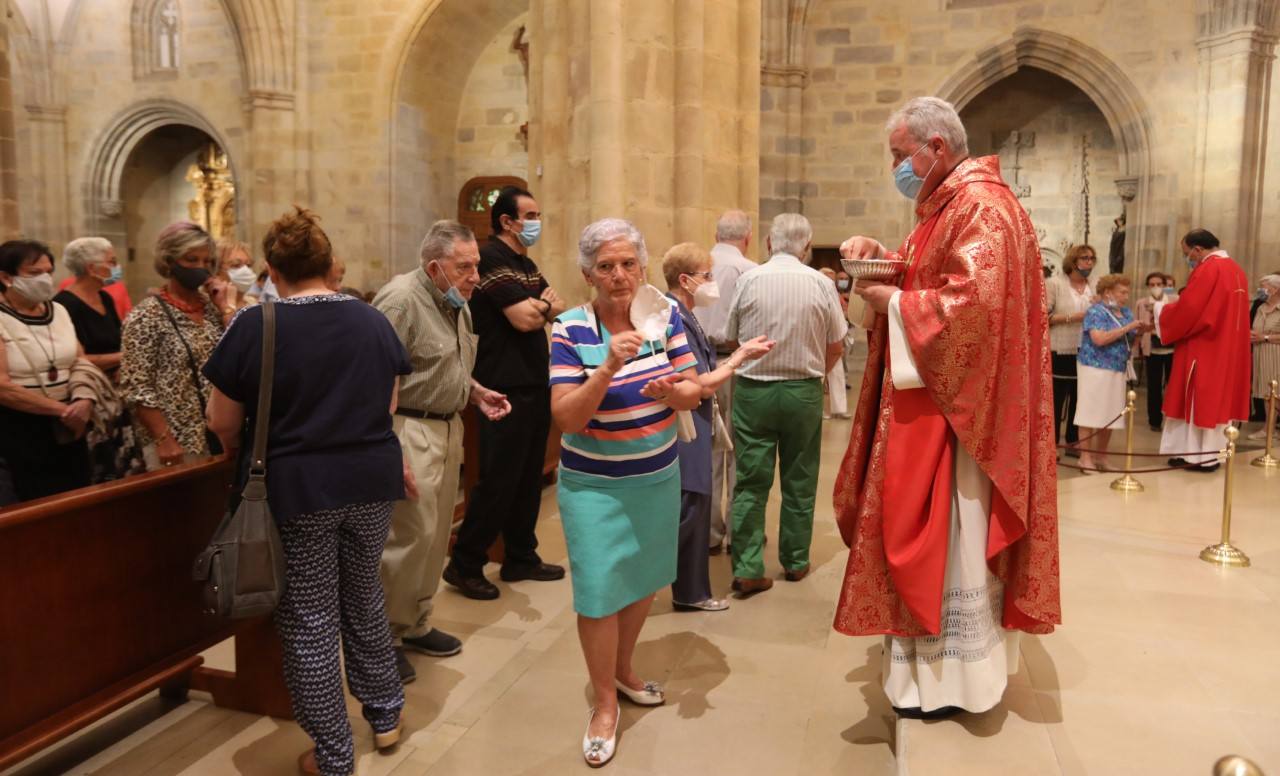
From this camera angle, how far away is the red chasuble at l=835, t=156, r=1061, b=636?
2.66 metres

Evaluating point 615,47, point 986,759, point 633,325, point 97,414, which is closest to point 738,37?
point 615,47

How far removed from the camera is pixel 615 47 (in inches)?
223

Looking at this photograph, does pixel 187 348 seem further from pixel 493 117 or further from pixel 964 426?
pixel 493 117

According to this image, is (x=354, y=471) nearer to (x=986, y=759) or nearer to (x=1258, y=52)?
(x=986, y=759)

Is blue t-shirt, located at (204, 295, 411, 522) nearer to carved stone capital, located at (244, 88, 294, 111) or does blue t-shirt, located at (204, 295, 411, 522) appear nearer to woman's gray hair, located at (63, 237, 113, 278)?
woman's gray hair, located at (63, 237, 113, 278)

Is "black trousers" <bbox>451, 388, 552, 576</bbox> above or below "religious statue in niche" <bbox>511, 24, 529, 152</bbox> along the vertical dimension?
below

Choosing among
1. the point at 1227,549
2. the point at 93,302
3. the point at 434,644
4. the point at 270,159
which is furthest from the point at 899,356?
the point at 270,159

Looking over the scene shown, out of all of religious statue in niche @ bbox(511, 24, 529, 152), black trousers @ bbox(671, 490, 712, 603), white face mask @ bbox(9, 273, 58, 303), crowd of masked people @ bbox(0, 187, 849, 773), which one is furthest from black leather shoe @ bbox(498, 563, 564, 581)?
religious statue in niche @ bbox(511, 24, 529, 152)

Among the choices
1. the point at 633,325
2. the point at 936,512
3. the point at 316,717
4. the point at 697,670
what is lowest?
the point at 697,670

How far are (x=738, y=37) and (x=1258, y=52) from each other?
870 cm

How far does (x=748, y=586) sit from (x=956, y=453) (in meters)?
1.83

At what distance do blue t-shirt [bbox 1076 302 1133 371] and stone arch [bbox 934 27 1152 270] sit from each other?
21.0ft

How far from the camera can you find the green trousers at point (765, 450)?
4.32 metres

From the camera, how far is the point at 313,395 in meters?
2.53
